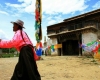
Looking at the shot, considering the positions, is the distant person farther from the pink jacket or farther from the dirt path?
the dirt path

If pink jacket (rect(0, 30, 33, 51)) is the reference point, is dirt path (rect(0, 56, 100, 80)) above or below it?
below

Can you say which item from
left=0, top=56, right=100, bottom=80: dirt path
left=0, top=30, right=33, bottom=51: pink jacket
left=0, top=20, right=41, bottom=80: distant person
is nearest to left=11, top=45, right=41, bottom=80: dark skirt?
left=0, top=20, right=41, bottom=80: distant person

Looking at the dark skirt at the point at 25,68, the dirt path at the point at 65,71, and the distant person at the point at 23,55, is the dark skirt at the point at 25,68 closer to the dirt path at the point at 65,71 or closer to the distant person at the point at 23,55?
the distant person at the point at 23,55

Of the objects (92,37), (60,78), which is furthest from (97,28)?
(60,78)

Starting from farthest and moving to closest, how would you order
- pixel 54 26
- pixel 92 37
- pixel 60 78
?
pixel 54 26 → pixel 92 37 → pixel 60 78

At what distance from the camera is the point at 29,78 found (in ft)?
11.9

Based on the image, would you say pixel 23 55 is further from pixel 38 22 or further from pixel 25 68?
pixel 38 22

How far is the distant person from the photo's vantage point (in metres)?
3.65

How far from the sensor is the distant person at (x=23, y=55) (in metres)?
3.65

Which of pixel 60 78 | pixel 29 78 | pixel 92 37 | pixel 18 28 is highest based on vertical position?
pixel 92 37

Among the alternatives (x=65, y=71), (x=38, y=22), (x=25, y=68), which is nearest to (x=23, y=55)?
(x=25, y=68)

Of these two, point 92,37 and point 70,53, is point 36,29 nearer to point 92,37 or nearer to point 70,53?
point 92,37

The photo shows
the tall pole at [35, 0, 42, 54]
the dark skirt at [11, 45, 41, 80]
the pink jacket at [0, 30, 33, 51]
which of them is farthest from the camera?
the tall pole at [35, 0, 42, 54]

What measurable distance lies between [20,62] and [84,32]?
23303 mm
